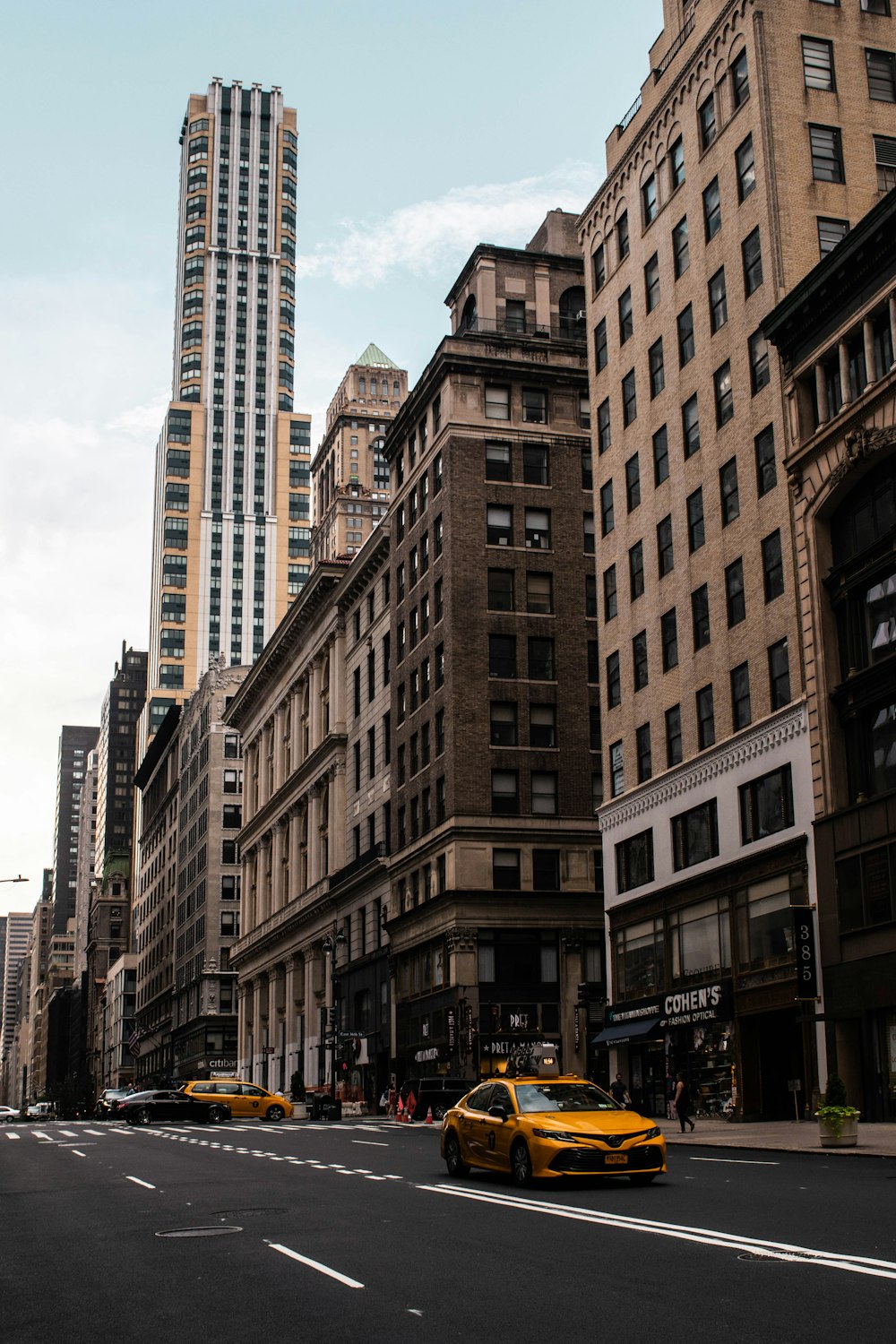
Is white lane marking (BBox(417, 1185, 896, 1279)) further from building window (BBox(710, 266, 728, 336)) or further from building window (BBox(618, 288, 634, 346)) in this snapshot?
building window (BBox(618, 288, 634, 346))

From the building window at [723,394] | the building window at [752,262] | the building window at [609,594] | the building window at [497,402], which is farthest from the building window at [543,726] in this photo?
the building window at [752,262]

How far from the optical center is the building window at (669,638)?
4997cm

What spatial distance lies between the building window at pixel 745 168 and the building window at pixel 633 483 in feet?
34.9

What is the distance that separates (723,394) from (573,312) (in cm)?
3289

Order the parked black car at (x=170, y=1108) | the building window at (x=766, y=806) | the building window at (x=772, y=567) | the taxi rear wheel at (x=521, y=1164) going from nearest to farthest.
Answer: the taxi rear wheel at (x=521, y=1164), the building window at (x=766, y=806), the building window at (x=772, y=567), the parked black car at (x=170, y=1108)

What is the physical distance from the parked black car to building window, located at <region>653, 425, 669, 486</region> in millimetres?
29130

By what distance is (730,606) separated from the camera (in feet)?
151

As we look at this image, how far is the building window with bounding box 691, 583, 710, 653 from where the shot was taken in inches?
1869

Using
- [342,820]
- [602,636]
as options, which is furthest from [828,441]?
[342,820]

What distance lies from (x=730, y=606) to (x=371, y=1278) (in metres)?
35.8

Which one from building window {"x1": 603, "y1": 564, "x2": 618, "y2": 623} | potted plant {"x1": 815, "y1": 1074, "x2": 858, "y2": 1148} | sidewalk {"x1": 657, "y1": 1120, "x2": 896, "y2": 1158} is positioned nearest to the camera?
sidewalk {"x1": 657, "y1": 1120, "x2": 896, "y2": 1158}

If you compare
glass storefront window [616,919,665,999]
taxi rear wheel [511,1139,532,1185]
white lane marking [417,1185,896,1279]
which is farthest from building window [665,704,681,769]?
white lane marking [417,1185,896,1279]

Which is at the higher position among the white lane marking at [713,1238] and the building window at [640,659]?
the building window at [640,659]

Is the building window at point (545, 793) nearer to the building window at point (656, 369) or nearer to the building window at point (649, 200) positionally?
the building window at point (656, 369)
